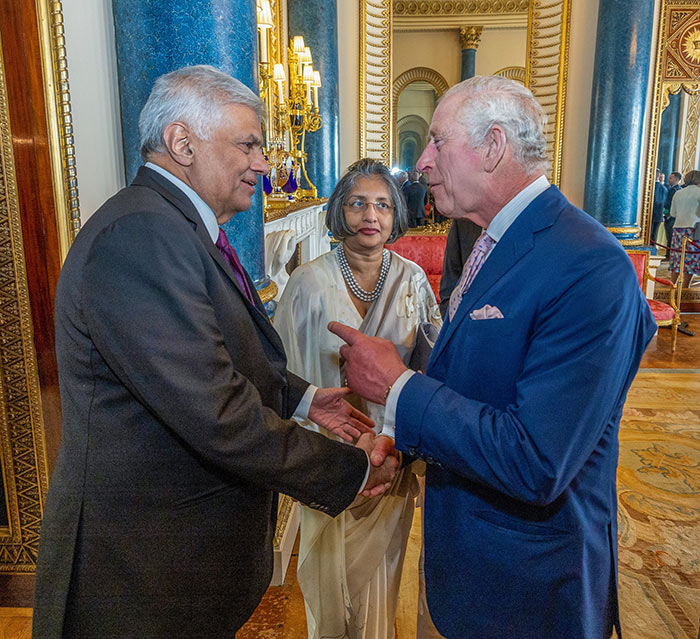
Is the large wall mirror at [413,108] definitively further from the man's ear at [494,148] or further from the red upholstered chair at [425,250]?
the man's ear at [494,148]

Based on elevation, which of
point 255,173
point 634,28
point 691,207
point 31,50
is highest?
point 634,28

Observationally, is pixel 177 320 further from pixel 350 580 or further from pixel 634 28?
pixel 634 28

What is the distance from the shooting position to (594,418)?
3.54 ft

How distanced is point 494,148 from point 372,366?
1.72 feet

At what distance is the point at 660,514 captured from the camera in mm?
3275

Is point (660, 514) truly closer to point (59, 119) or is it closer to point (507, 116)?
point (507, 116)

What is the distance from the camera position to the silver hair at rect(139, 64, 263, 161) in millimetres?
1270

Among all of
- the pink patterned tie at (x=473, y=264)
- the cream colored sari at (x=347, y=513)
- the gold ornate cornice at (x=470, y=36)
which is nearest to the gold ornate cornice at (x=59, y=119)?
the cream colored sari at (x=347, y=513)

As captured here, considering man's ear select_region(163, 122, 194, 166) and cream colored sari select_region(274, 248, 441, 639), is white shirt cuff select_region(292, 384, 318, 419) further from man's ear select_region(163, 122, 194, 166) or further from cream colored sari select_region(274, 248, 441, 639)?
man's ear select_region(163, 122, 194, 166)

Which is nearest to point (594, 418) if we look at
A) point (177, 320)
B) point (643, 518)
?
point (177, 320)

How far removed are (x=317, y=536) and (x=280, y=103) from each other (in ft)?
12.5

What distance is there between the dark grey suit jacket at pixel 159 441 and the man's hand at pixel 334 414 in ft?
1.26

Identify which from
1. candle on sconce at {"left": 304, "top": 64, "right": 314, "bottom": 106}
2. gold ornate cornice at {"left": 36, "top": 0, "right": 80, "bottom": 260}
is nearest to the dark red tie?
gold ornate cornice at {"left": 36, "top": 0, "right": 80, "bottom": 260}

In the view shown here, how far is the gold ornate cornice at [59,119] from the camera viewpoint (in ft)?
6.21
